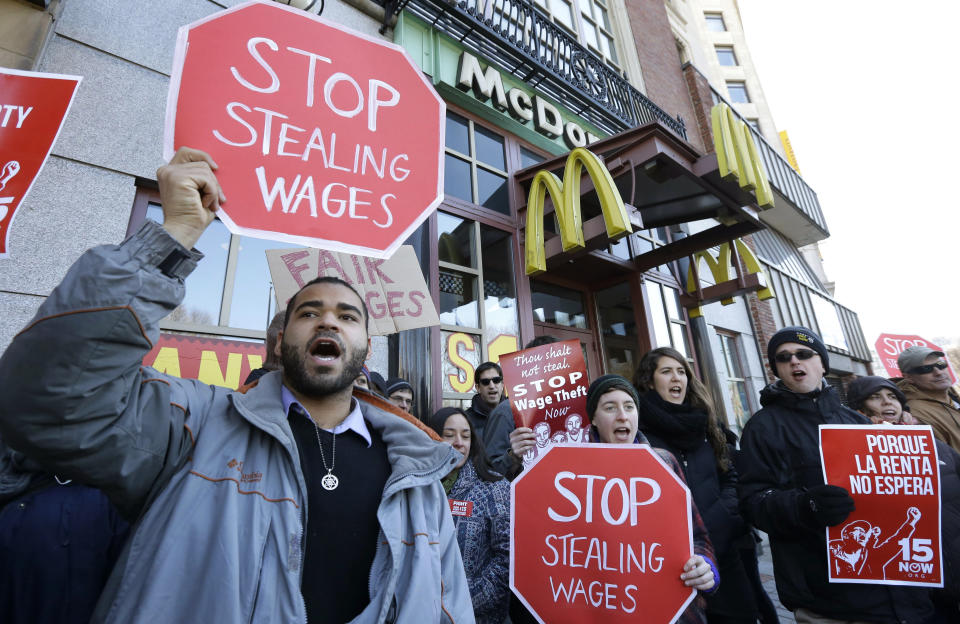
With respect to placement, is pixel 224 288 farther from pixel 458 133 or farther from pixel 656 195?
pixel 656 195

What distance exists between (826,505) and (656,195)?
583cm

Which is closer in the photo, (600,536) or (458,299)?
(600,536)

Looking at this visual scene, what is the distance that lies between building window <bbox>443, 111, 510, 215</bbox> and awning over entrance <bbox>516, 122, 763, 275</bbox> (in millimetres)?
328

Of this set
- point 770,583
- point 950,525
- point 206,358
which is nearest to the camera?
point 950,525

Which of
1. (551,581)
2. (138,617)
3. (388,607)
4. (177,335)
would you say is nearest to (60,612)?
(138,617)

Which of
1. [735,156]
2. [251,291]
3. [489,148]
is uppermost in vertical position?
[489,148]

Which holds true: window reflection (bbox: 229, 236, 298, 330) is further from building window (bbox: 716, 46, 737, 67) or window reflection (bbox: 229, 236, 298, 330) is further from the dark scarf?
building window (bbox: 716, 46, 737, 67)

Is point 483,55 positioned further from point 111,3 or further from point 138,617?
point 138,617

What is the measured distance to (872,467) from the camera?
1.78 m

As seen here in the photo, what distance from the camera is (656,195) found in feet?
22.2

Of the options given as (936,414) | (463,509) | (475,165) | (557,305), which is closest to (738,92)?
(557,305)

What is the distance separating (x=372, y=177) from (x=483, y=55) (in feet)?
17.7

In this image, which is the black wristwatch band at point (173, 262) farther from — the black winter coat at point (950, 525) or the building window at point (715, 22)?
the building window at point (715, 22)

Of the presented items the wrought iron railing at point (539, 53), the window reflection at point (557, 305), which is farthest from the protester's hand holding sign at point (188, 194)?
the wrought iron railing at point (539, 53)
